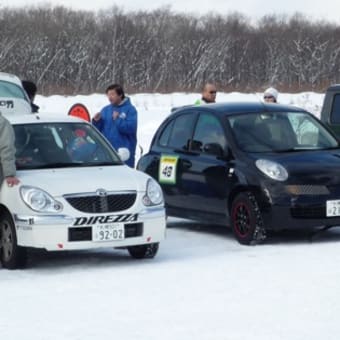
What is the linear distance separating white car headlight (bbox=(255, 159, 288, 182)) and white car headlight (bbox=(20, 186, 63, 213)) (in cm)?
258

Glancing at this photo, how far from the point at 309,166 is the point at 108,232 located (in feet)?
8.50

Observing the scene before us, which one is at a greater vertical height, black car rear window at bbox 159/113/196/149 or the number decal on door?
black car rear window at bbox 159/113/196/149

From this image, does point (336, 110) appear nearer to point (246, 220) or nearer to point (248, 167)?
point (248, 167)

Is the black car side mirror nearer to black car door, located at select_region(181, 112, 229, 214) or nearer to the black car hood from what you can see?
black car door, located at select_region(181, 112, 229, 214)

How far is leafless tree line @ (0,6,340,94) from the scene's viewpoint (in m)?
77.2

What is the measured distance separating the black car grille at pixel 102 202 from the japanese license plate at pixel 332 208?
2.26 meters

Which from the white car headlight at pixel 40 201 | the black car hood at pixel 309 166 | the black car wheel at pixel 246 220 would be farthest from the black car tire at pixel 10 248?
the black car hood at pixel 309 166

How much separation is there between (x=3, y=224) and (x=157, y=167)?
3483 mm

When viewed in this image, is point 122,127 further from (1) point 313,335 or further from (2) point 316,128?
(1) point 313,335

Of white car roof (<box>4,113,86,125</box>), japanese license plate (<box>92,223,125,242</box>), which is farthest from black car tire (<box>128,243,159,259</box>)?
white car roof (<box>4,113,86,125</box>)

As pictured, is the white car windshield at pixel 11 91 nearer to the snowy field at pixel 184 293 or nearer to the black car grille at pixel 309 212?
the snowy field at pixel 184 293

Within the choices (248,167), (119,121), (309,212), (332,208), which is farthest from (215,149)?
(119,121)

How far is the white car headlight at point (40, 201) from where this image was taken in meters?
10.9

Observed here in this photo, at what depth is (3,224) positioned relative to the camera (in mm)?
11336
